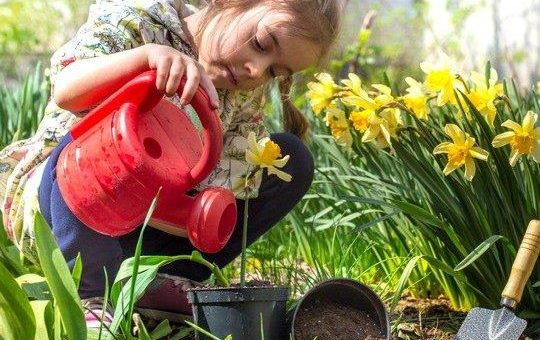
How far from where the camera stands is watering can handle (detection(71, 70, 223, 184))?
4.75 ft

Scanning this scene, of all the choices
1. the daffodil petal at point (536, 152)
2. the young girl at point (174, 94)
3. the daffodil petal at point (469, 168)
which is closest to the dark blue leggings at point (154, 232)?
the young girl at point (174, 94)

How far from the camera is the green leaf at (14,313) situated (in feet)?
4.47

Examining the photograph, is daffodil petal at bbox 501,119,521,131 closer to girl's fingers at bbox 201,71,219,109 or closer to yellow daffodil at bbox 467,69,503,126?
yellow daffodil at bbox 467,69,503,126

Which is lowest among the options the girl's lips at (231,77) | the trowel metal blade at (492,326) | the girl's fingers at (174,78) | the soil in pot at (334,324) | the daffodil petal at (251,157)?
the trowel metal blade at (492,326)

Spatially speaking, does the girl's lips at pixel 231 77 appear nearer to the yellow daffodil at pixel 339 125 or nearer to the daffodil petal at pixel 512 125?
the yellow daffodil at pixel 339 125

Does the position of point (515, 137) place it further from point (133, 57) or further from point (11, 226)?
point (11, 226)

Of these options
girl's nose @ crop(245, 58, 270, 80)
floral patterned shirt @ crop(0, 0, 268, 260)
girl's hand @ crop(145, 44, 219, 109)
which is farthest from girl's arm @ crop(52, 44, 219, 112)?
girl's nose @ crop(245, 58, 270, 80)

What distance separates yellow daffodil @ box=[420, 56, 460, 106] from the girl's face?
245mm

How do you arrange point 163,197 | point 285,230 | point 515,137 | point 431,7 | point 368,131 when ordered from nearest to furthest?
point 163,197
point 515,137
point 368,131
point 285,230
point 431,7

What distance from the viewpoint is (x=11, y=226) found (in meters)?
2.01

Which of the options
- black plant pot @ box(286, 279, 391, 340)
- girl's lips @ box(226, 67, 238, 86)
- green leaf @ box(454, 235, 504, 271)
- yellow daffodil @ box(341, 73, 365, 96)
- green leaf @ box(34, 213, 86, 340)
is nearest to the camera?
green leaf @ box(34, 213, 86, 340)

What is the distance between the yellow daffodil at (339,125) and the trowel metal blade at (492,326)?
0.54m

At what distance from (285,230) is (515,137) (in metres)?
1.30

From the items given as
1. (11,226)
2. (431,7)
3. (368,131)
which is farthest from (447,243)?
(431,7)
